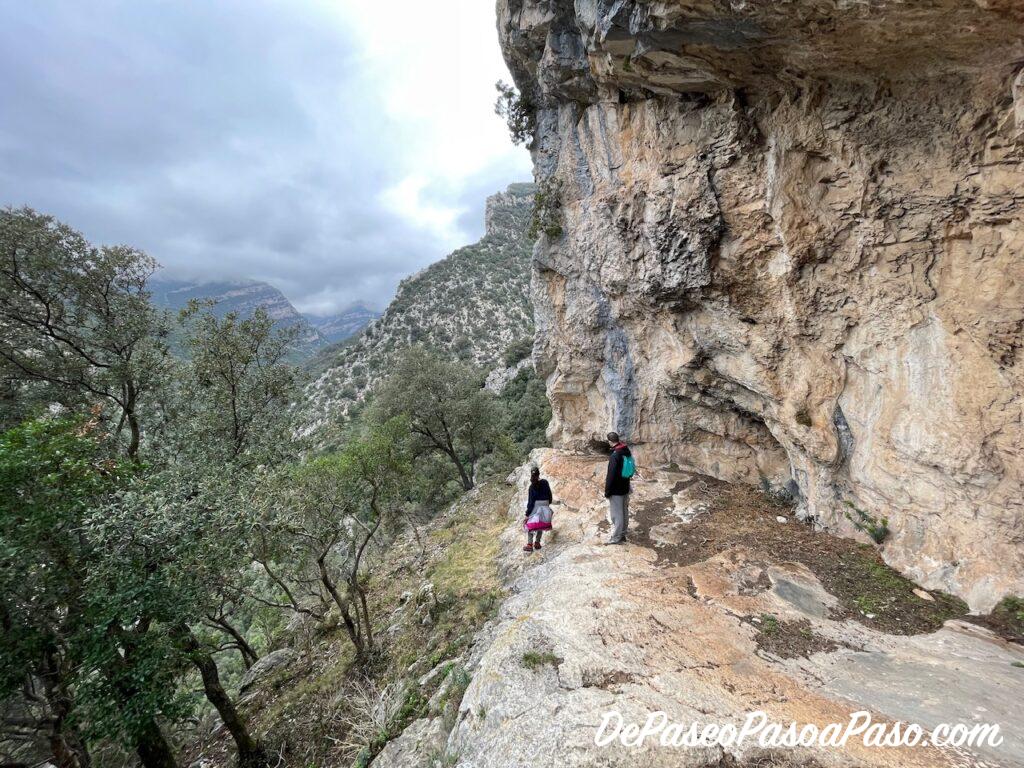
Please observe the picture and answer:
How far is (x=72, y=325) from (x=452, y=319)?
2204 inches

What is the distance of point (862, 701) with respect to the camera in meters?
4.14

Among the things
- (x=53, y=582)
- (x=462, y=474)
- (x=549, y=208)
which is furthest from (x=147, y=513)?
A: (x=462, y=474)

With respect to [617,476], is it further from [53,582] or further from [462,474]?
[462,474]

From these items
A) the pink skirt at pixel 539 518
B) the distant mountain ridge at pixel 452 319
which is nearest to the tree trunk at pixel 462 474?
the pink skirt at pixel 539 518

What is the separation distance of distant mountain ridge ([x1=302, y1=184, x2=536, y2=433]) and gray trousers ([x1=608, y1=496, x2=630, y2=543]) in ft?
152

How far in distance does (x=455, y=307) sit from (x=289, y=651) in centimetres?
5945

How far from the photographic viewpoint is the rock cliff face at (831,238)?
575cm

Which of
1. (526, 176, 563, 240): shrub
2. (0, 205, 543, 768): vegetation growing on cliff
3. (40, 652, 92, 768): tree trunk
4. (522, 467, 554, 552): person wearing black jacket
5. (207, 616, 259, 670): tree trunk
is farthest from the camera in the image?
(526, 176, 563, 240): shrub

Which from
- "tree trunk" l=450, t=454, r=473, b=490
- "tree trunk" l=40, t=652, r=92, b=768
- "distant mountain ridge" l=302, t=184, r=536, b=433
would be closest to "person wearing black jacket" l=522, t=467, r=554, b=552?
"tree trunk" l=40, t=652, r=92, b=768

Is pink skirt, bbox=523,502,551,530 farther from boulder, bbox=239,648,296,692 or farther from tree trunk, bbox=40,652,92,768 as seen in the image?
boulder, bbox=239,648,296,692

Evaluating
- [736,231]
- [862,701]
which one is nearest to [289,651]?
[862,701]

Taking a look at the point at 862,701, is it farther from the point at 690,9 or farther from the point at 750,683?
the point at 690,9

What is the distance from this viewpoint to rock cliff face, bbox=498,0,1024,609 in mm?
5750

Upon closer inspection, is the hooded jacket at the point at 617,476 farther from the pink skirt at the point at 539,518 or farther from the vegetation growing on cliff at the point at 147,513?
the vegetation growing on cliff at the point at 147,513
